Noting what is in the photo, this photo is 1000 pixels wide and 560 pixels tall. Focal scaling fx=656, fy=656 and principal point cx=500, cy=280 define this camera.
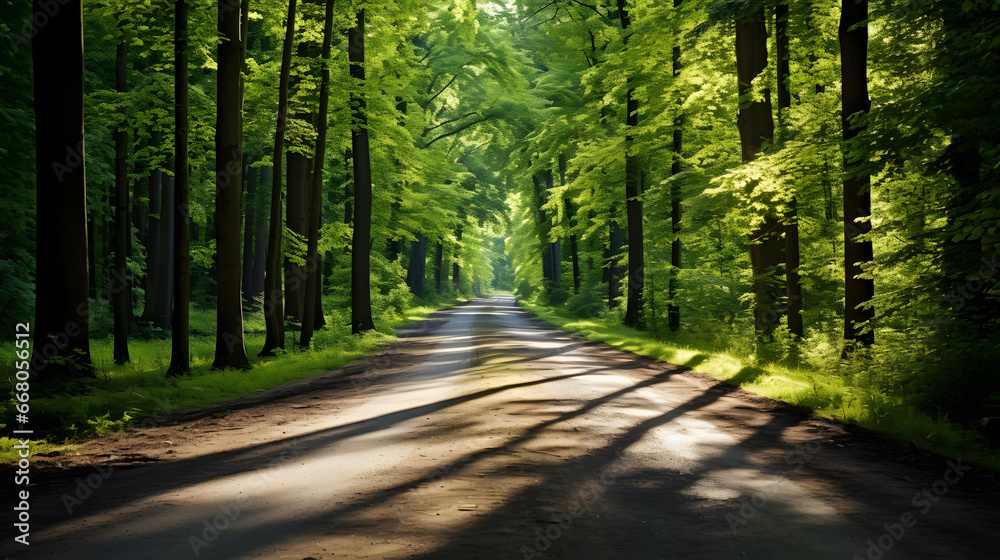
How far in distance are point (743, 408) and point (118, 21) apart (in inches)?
562

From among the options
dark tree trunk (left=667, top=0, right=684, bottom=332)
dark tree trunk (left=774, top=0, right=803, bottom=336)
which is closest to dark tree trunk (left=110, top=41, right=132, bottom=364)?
dark tree trunk (left=774, top=0, right=803, bottom=336)

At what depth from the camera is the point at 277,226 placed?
57.3 ft

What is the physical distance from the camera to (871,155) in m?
9.52

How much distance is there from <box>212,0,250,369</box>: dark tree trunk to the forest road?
4.52 metres

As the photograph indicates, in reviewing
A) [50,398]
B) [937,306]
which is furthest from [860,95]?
[50,398]

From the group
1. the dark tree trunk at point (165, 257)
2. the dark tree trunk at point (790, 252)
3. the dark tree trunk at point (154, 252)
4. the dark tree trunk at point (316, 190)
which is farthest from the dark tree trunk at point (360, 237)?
the dark tree trunk at point (790, 252)

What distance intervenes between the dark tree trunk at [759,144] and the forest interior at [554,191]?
75 millimetres

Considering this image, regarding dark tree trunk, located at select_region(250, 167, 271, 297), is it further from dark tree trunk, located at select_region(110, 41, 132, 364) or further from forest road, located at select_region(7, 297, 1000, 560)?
forest road, located at select_region(7, 297, 1000, 560)

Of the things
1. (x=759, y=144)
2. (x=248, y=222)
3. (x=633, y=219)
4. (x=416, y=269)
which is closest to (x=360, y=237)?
(x=633, y=219)

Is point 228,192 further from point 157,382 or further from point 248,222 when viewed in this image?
point 248,222

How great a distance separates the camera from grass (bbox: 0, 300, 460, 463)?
8.74 meters

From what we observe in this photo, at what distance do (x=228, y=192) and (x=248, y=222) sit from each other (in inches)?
869

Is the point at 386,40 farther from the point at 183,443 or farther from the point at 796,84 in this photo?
the point at 183,443

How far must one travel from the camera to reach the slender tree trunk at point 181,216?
1345 centimetres
